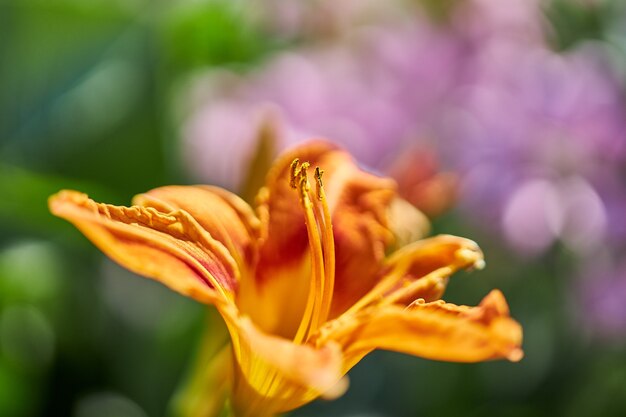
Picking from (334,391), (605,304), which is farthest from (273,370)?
(605,304)

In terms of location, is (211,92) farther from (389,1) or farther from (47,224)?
(389,1)

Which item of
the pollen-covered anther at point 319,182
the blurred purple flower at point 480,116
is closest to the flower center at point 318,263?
the pollen-covered anther at point 319,182

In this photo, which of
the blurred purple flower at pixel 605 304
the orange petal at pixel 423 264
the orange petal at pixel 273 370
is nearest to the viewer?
the orange petal at pixel 273 370

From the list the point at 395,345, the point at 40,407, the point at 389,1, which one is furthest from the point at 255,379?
the point at 389,1

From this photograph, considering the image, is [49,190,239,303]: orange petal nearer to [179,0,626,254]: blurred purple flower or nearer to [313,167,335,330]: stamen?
[313,167,335,330]: stamen

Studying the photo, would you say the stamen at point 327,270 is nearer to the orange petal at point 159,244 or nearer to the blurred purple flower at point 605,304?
the orange petal at point 159,244

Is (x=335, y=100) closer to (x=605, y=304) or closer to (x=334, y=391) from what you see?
(x=605, y=304)

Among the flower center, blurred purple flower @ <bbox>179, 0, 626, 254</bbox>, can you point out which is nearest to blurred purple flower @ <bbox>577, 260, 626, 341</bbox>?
blurred purple flower @ <bbox>179, 0, 626, 254</bbox>
